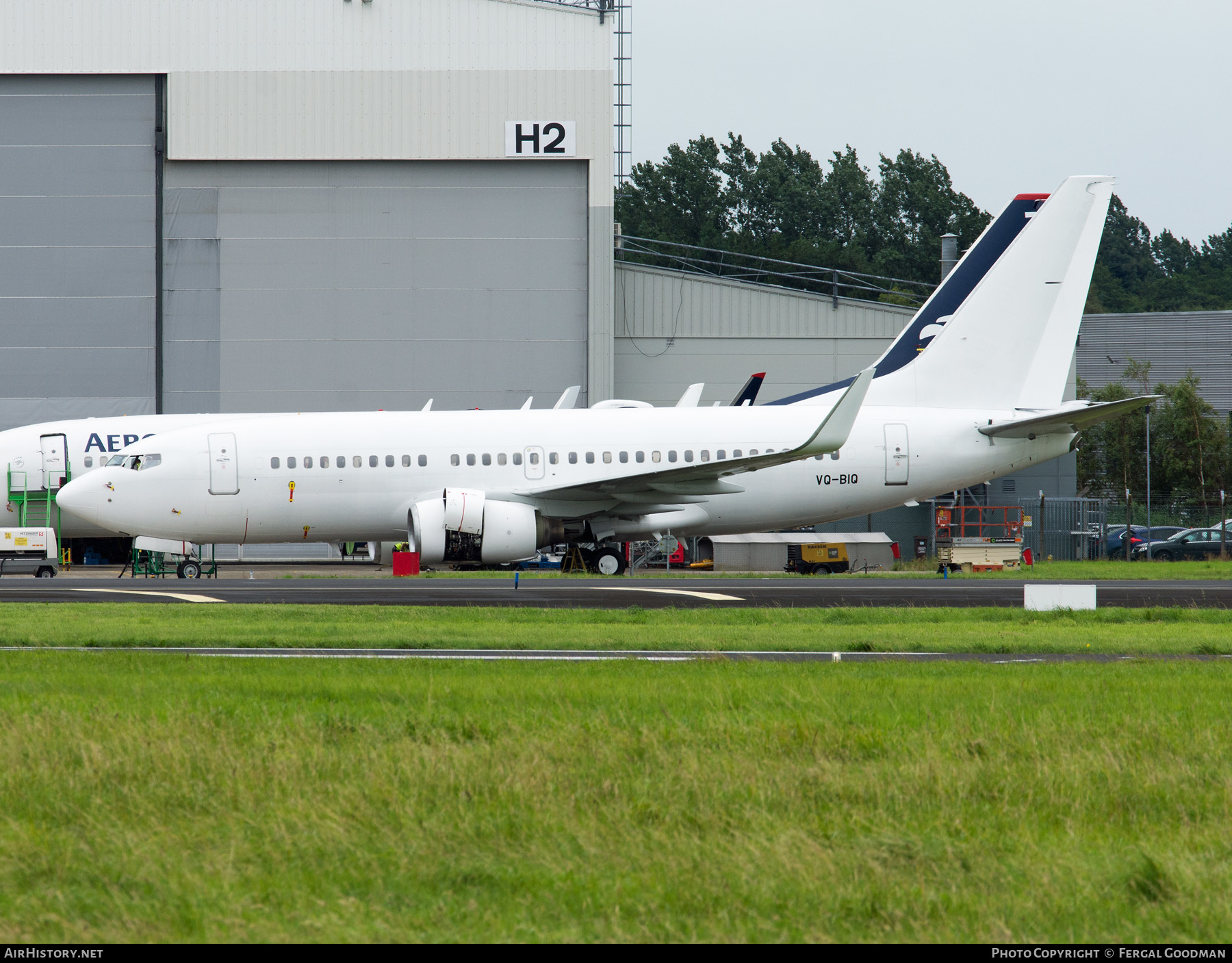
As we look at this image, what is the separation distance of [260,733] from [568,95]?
38408 millimetres

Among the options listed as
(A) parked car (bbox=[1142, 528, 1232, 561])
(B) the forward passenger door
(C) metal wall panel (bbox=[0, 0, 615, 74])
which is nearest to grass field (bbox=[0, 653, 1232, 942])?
(B) the forward passenger door

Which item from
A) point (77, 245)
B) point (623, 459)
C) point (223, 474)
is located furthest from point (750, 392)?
point (77, 245)

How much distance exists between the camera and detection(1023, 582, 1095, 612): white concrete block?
17.2 m

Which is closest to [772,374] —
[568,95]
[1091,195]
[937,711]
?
[568,95]

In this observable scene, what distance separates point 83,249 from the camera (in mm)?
43125

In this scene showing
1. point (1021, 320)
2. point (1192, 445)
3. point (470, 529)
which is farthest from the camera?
point (1192, 445)

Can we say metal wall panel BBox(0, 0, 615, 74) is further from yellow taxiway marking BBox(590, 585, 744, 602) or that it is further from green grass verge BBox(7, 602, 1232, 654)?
green grass verge BBox(7, 602, 1232, 654)

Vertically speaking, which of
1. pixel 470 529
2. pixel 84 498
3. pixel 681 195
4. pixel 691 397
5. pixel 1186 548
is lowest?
pixel 1186 548

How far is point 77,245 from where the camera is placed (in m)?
43.1

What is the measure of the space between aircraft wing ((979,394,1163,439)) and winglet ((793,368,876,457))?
467 centimetres

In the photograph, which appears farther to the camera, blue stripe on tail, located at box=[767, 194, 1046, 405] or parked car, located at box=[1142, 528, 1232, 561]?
parked car, located at box=[1142, 528, 1232, 561]

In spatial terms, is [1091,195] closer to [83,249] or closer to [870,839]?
[870,839]

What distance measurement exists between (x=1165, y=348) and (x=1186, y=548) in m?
36.3

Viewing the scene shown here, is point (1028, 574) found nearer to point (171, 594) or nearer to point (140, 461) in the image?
point (171, 594)
